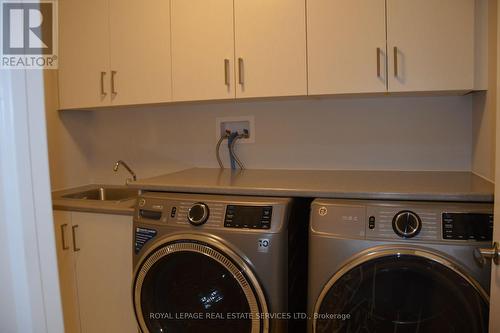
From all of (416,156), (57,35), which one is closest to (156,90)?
(57,35)

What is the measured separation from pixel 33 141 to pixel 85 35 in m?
1.87

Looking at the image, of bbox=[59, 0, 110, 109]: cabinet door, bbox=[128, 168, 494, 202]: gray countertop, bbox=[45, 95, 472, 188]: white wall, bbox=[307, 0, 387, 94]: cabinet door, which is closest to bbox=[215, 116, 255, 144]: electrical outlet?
bbox=[45, 95, 472, 188]: white wall

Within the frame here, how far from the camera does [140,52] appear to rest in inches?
74.8

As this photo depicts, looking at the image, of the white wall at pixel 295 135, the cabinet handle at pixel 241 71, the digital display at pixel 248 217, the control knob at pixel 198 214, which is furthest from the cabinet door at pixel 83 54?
the digital display at pixel 248 217

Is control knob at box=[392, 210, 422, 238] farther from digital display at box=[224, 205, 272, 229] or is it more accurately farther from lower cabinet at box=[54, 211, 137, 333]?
lower cabinet at box=[54, 211, 137, 333]

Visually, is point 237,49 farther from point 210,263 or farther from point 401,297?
point 401,297

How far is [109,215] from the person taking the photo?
1749 millimetres

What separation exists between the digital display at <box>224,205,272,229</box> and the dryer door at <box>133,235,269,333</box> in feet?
0.34

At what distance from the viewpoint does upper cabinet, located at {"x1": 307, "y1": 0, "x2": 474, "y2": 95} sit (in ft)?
4.65

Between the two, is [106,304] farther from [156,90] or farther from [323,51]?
[323,51]

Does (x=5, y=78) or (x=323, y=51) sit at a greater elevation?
(x=323, y=51)

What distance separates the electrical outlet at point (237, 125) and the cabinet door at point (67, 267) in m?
0.96

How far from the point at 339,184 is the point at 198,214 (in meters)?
0.60

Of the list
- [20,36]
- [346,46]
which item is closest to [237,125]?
[346,46]
